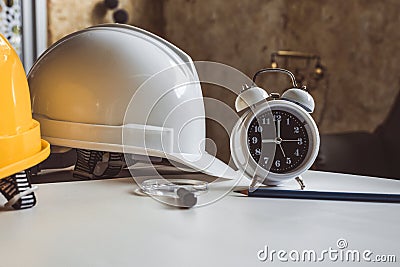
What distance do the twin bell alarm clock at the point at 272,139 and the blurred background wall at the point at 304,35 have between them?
6.35 feet

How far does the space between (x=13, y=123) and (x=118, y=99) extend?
26cm

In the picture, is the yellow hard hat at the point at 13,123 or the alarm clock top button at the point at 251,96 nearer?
the yellow hard hat at the point at 13,123

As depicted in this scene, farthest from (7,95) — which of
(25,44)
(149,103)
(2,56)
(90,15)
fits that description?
(90,15)

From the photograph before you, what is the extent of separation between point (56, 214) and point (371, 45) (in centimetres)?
231

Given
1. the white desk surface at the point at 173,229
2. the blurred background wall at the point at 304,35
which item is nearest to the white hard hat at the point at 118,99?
the white desk surface at the point at 173,229

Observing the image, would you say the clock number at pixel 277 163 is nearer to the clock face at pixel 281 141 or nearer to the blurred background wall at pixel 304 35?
the clock face at pixel 281 141

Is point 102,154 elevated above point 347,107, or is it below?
above

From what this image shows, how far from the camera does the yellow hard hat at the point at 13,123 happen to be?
778 mm

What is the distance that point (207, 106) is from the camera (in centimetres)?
115

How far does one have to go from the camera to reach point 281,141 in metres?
0.97

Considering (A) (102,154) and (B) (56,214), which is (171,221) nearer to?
(B) (56,214)

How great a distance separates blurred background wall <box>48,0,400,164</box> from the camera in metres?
2.79

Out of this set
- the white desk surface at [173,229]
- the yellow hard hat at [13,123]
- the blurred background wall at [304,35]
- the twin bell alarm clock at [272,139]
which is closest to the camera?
the white desk surface at [173,229]

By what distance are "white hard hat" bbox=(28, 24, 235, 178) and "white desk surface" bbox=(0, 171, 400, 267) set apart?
11 cm
